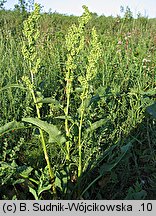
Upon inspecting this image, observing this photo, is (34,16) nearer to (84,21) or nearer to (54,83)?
(84,21)

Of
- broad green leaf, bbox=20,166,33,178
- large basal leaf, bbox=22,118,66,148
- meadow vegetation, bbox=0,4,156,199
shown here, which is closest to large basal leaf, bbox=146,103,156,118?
meadow vegetation, bbox=0,4,156,199

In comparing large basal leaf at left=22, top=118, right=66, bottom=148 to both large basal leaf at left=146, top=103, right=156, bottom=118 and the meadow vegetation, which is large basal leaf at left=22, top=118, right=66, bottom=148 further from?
large basal leaf at left=146, top=103, right=156, bottom=118

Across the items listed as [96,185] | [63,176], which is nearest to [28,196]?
[63,176]

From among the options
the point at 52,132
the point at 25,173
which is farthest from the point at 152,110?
the point at 25,173

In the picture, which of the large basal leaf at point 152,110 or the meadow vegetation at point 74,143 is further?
the large basal leaf at point 152,110

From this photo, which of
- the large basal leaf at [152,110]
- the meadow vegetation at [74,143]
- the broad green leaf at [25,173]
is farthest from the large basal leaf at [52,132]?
the large basal leaf at [152,110]

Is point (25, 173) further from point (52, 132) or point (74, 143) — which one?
point (74, 143)

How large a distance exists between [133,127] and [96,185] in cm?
54

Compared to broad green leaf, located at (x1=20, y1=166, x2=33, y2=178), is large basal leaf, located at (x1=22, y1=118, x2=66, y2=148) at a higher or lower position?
higher

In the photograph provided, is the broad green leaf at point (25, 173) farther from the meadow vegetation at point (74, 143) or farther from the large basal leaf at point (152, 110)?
the large basal leaf at point (152, 110)

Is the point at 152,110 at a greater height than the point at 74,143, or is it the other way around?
the point at 152,110

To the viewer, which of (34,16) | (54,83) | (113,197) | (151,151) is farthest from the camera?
(54,83)

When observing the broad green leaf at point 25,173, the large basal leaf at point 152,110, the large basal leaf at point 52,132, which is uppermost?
the large basal leaf at point 152,110

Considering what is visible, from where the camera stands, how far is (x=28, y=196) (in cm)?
164
